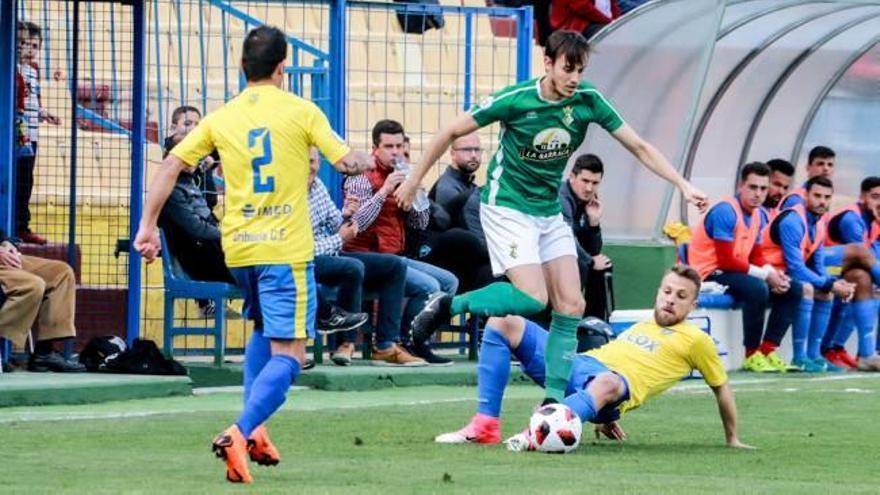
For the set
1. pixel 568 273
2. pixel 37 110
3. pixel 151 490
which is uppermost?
pixel 37 110

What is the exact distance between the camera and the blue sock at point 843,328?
64.6 ft

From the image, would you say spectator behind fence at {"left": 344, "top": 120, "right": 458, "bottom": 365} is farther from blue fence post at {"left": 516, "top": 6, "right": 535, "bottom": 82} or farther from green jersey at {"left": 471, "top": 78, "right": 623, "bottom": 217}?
green jersey at {"left": 471, "top": 78, "right": 623, "bottom": 217}

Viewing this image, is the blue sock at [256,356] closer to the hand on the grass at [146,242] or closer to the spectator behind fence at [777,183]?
the hand on the grass at [146,242]

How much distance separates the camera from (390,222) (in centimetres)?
1644

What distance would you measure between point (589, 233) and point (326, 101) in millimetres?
2443

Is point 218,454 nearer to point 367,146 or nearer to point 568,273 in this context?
point 568,273

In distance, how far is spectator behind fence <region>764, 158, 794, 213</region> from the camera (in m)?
19.1

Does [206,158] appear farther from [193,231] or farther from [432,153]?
[432,153]

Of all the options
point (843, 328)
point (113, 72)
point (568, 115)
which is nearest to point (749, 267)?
point (843, 328)

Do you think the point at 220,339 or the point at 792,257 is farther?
the point at 792,257

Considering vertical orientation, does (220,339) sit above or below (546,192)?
below

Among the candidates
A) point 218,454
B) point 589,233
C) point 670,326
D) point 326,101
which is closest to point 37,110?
point 326,101

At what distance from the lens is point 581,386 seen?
10.6 metres

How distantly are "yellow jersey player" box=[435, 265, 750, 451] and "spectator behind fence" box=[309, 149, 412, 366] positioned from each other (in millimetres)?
4379
